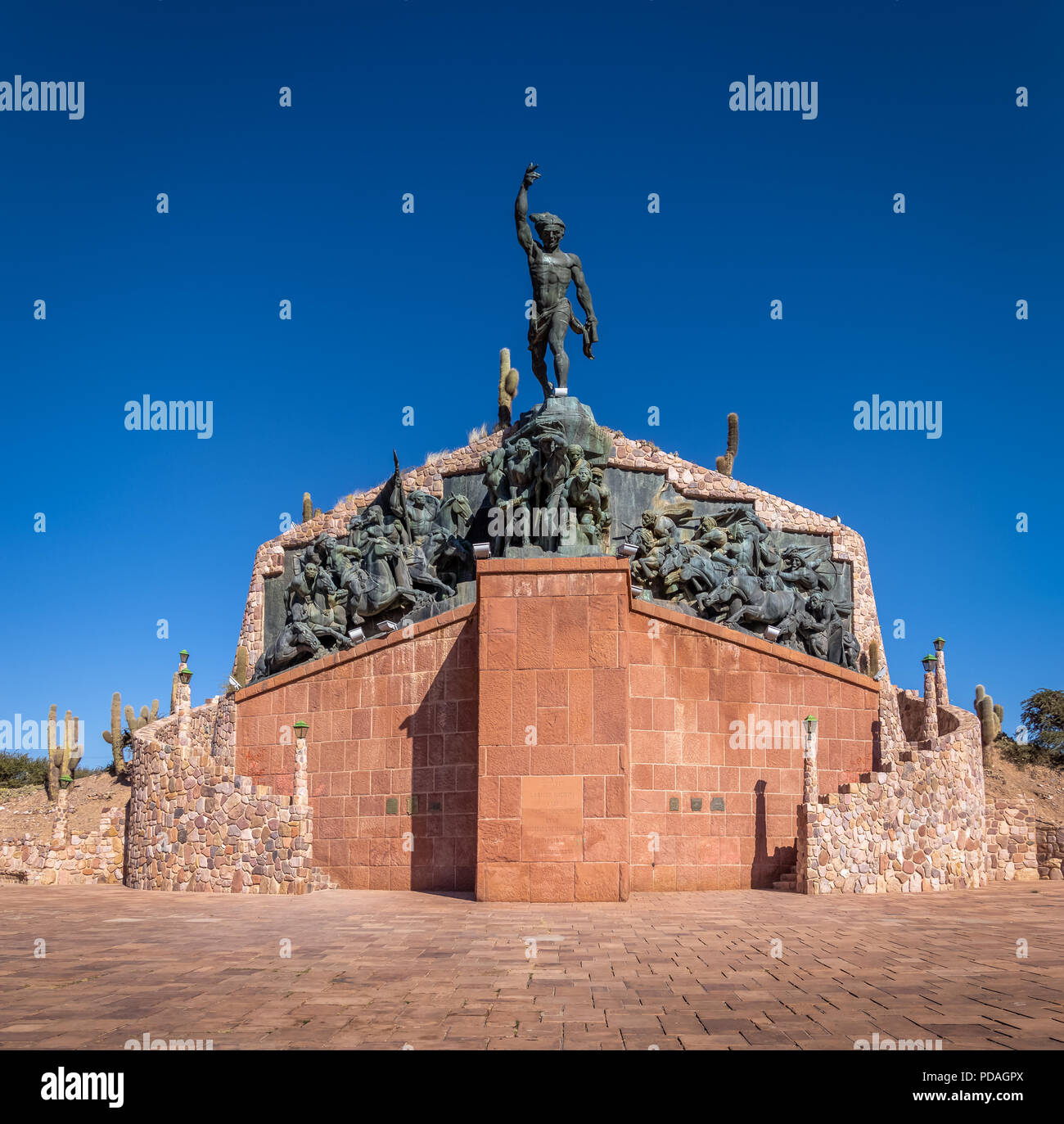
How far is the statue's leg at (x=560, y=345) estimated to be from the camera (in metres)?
19.8

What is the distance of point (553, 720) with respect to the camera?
1373 cm

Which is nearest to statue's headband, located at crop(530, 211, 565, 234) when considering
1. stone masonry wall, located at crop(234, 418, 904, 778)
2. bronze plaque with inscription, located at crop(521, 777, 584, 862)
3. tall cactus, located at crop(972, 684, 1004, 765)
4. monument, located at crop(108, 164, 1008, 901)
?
monument, located at crop(108, 164, 1008, 901)

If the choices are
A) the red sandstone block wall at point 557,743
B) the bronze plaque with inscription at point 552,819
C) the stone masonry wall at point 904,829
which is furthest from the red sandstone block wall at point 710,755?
the bronze plaque with inscription at point 552,819

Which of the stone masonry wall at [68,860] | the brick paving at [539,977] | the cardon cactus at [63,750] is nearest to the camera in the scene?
the brick paving at [539,977]

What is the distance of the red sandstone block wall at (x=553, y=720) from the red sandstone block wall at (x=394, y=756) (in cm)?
153

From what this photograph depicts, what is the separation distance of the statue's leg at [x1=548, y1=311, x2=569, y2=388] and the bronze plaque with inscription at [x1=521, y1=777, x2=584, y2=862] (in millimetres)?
8903

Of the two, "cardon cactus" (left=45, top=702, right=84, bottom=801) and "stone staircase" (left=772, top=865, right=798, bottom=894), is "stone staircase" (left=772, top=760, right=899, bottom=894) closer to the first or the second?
"stone staircase" (left=772, top=865, right=798, bottom=894)

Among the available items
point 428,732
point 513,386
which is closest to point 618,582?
point 428,732

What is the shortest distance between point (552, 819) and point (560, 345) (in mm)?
9545

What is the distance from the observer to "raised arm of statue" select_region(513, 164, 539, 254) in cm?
1808

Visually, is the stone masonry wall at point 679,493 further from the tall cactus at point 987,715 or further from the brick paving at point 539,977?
the brick paving at point 539,977

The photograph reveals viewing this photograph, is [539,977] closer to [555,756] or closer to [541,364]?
[555,756]
